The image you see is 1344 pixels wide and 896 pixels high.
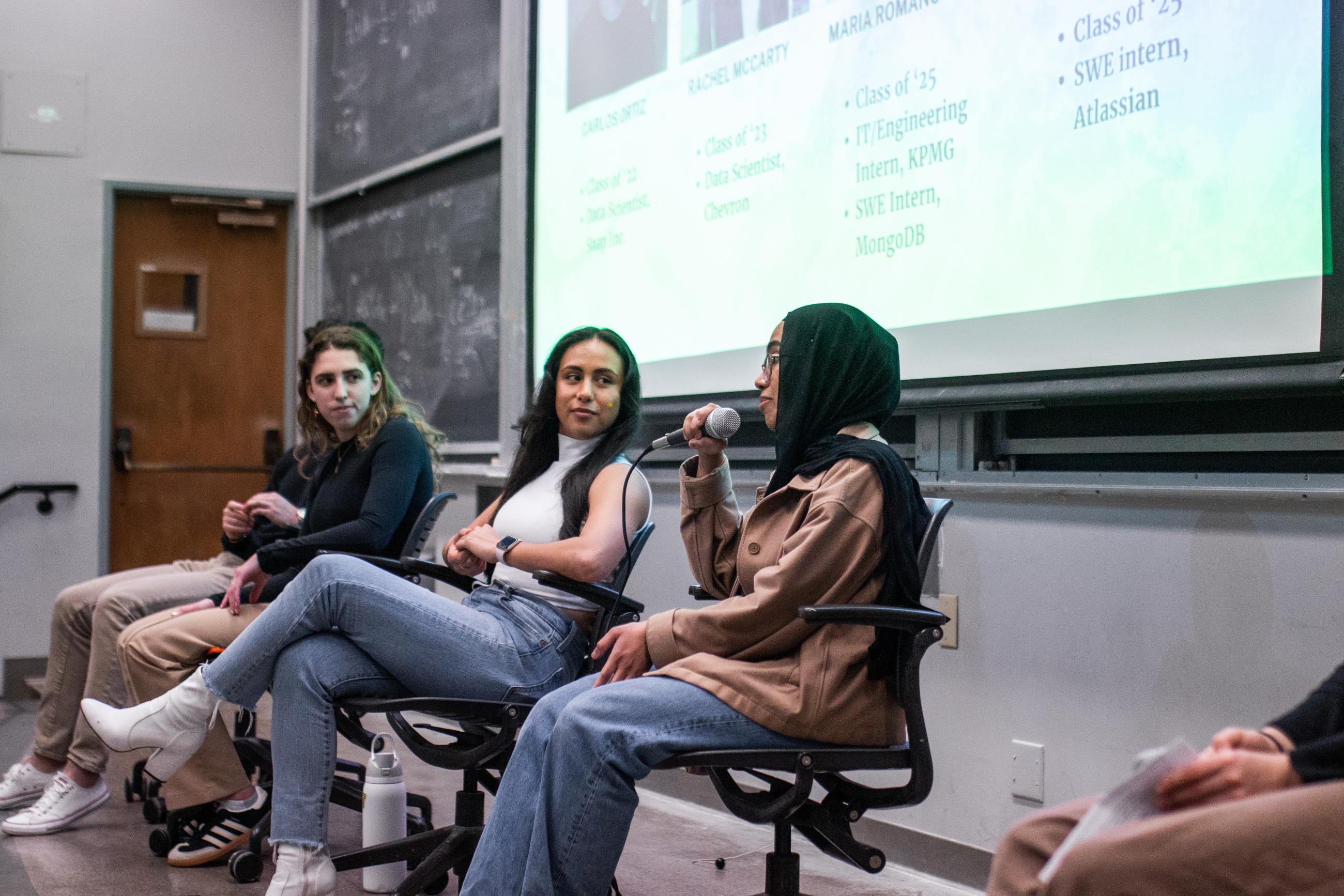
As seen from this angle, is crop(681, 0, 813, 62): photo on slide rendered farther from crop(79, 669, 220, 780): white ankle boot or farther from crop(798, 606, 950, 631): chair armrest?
crop(79, 669, 220, 780): white ankle boot

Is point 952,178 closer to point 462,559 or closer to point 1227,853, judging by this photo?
point 462,559

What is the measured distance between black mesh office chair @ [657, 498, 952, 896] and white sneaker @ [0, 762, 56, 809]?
2114mm

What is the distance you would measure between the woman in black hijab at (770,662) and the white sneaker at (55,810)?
1.66 m

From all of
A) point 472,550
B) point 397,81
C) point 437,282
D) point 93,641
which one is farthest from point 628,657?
point 397,81

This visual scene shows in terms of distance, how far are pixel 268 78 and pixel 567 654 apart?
4.16 meters

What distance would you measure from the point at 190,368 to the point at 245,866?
3519 mm

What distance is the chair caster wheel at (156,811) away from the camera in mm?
2742

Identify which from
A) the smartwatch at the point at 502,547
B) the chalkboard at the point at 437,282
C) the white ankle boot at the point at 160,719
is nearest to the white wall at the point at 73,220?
the chalkboard at the point at 437,282

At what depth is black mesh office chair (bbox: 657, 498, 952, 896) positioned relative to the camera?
5.18 ft

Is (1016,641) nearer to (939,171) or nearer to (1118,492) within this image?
(1118,492)

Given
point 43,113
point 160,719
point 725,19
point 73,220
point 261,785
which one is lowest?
point 261,785

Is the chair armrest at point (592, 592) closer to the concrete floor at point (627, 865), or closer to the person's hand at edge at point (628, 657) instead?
the person's hand at edge at point (628, 657)

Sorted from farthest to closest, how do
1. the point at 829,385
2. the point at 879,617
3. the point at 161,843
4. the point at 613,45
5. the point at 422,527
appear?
the point at 613,45 → the point at 161,843 → the point at 422,527 → the point at 829,385 → the point at 879,617

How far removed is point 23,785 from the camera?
9.76ft
